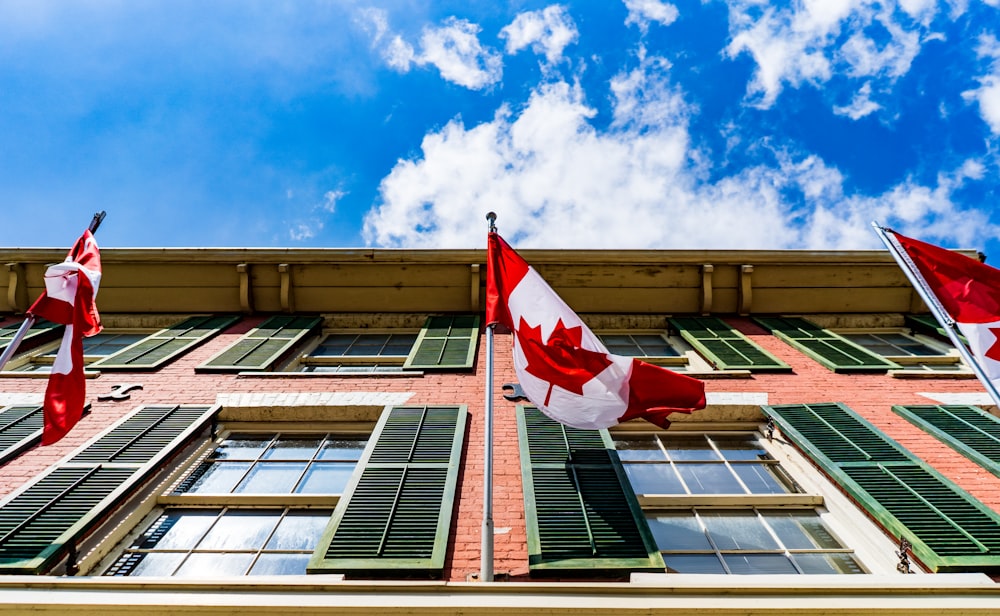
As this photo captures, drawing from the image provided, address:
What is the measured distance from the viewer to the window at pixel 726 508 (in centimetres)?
421

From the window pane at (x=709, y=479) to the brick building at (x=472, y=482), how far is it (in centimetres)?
3

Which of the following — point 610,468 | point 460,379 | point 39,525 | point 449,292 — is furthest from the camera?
point 449,292

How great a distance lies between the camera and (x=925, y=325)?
9734 mm

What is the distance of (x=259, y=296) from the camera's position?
34.2ft

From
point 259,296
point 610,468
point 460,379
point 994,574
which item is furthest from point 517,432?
point 259,296

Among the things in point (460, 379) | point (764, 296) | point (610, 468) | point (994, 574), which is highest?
point (764, 296)

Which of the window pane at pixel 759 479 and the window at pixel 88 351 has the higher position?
the window at pixel 88 351

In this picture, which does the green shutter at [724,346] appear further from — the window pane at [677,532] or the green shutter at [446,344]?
the green shutter at [446,344]

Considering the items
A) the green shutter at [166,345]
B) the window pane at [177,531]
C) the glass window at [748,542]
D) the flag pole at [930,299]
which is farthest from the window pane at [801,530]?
the green shutter at [166,345]

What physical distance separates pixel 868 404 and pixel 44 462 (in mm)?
9417

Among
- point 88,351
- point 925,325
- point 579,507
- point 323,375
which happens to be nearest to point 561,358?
point 579,507

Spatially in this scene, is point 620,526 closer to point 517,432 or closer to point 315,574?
point 517,432

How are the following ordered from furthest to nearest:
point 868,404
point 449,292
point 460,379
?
point 449,292, point 460,379, point 868,404

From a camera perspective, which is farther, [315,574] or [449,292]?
[449,292]
